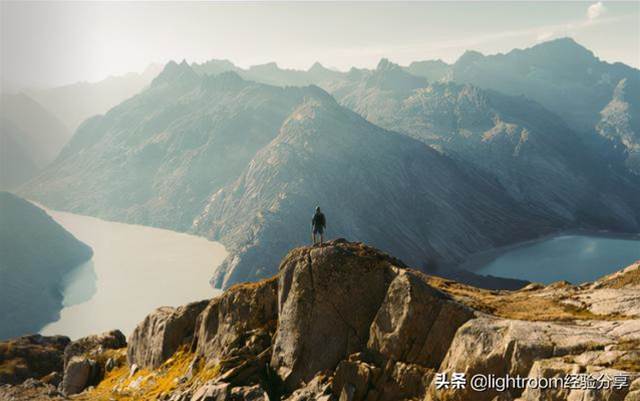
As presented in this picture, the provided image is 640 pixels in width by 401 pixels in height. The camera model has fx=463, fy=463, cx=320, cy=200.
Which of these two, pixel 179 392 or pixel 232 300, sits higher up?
pixel 232 300

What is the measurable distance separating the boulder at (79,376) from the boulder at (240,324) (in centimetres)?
3180

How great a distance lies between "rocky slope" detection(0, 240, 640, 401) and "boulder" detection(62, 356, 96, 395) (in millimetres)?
25656

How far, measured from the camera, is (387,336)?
111ft

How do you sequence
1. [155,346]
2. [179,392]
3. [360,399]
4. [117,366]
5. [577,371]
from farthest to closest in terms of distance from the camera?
[117,366] → [155,346] → [179,392] → [360,399] → [577,371]

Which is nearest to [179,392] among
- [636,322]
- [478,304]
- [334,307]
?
[334,307]

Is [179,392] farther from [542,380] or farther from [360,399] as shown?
[542,380]

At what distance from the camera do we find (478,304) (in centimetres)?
3369

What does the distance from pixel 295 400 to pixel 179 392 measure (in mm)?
14684

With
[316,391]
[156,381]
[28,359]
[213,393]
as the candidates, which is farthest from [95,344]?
[316,391]

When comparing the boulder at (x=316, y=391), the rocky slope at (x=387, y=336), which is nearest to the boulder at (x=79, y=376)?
the rocky slope at (x=387, y=336)

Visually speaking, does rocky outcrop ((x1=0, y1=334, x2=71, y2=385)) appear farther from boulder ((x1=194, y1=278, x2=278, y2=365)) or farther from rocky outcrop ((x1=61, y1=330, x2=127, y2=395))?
boulder ((x1=194, y1=278, x2=278, y2=365))

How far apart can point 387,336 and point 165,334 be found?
33.2 metres

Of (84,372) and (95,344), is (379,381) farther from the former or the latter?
(95,344)

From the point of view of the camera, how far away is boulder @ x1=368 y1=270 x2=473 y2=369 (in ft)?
104
